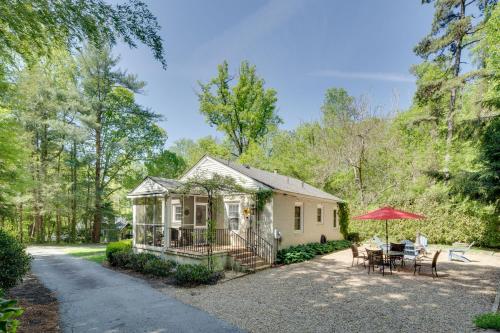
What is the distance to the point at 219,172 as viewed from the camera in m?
15.6

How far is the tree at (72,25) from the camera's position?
172 inches

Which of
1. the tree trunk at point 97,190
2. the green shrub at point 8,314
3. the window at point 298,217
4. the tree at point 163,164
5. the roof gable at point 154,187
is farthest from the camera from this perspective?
the tree at point 163,164

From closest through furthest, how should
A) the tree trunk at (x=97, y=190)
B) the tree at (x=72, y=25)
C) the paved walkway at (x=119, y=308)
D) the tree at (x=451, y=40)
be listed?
1. the tree at (x=72, y=25)
2. the paved walkway at (x=119, y=308)
3. the tree at (x=451, y=40)
4. the tree trunk at (x=97, y=190)

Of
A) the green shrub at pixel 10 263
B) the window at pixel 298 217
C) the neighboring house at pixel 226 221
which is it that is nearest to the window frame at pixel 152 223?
the neighboring house at pixel 226 221

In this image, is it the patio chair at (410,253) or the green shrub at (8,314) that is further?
the patio chair at (410,253)

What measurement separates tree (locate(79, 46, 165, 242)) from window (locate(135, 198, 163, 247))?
12.7 m

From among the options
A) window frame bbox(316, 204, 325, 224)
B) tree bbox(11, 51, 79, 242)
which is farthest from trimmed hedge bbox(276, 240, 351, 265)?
tree bbox(11, 51, 79, 242)

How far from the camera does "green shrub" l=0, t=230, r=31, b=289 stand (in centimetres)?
739

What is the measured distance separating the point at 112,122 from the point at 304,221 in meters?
21.3

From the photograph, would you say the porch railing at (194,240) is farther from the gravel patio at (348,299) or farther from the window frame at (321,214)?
the window frame at (321,214)

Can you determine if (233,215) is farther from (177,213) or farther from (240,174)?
(177,213)

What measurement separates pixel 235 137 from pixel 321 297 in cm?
2524

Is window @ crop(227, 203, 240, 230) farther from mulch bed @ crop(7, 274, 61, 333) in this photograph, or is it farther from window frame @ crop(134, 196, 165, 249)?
mulch bed @ crop(7, 274, 61, 333)

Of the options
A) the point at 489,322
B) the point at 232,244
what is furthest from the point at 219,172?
the point at 489,322
